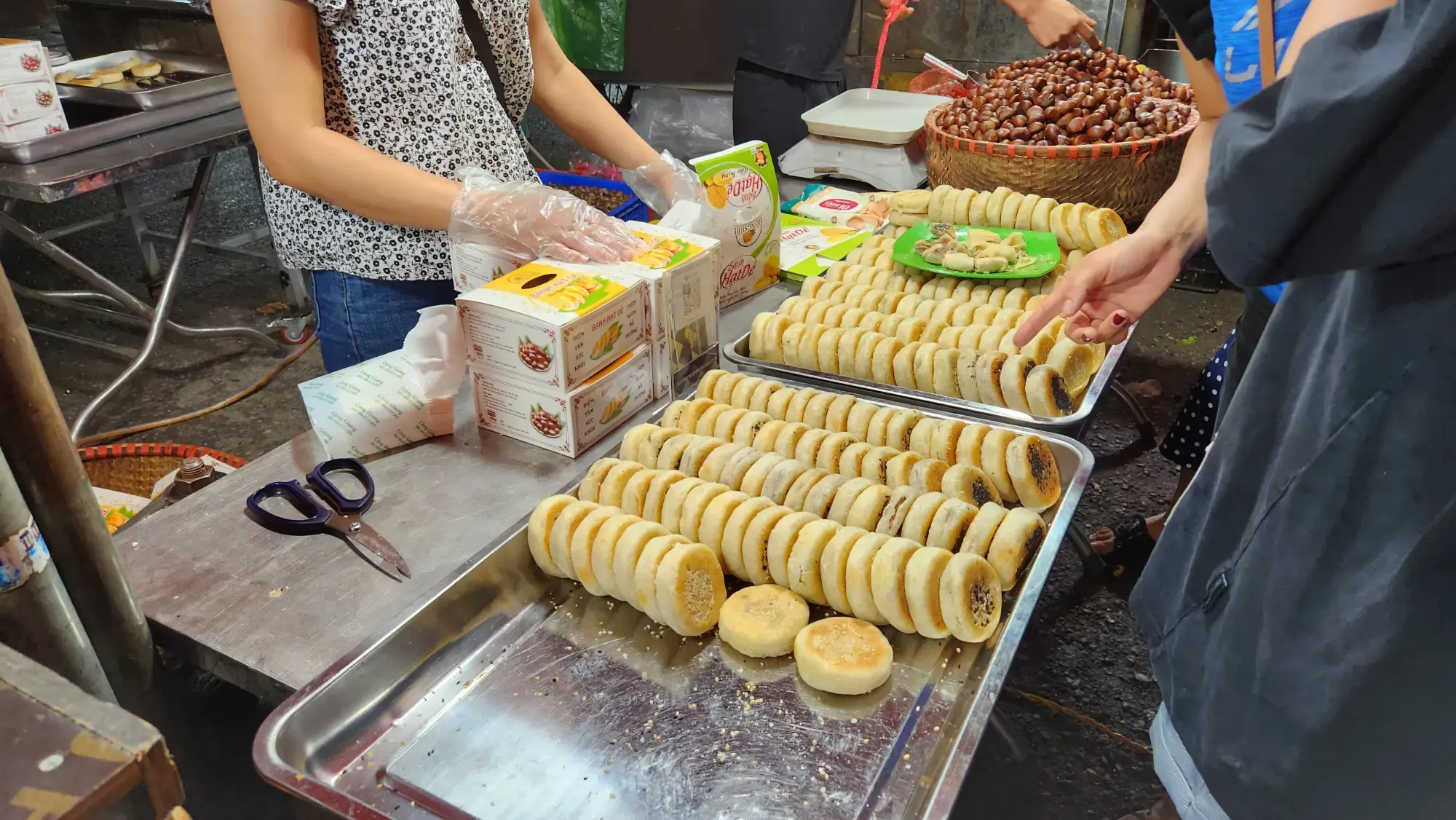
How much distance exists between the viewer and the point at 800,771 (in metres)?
1.18

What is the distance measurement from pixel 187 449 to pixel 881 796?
2374mm

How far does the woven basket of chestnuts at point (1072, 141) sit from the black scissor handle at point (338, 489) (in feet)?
6.45

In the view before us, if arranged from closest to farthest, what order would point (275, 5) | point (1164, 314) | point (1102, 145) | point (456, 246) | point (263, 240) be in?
point (275, 5) < point (456, 246) < point (1102, 145) < point (1164, 314) < point (263, 240)

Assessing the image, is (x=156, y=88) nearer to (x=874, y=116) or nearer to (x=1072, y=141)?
(x=874, y=116)

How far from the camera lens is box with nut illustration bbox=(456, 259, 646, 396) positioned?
5.00 feet

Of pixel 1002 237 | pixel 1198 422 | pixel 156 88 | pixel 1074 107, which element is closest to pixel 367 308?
pixel 1002 237

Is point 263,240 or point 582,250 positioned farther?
point 263,240

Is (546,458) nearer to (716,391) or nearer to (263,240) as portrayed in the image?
(716,391)

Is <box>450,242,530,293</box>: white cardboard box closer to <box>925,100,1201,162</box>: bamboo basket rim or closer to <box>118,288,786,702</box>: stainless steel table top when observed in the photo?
<box>118,288,786,702</box>: stainless steel table top

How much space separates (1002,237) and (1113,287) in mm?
812

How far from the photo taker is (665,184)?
7.73ft

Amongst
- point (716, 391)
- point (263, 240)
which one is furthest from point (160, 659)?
point (263, 240)

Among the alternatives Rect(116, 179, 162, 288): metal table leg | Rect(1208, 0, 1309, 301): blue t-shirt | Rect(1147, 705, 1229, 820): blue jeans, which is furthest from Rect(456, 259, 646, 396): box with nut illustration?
Rect(116, 179, 162, 288): metal table leg

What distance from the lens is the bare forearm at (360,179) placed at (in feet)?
5.80
